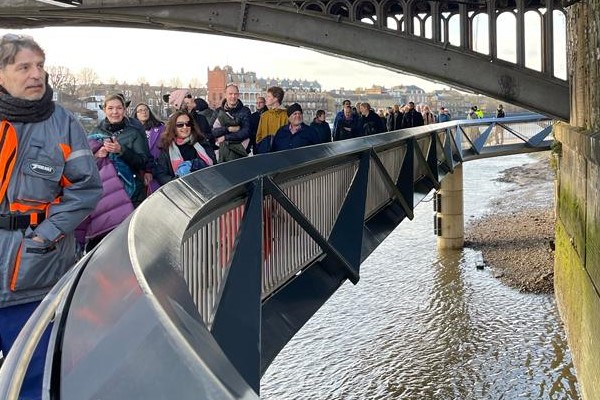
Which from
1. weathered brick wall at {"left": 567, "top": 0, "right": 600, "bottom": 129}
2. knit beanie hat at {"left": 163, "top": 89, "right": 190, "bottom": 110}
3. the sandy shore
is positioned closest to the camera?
knit beanie hat at {"left": 163, "top": 89, "right": 190, "bottom": 110}

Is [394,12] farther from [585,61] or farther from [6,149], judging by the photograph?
[6,149]

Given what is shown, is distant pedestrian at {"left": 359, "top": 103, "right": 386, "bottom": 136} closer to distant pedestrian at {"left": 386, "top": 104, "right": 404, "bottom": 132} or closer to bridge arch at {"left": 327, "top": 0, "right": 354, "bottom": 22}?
distant pedestrian at {"left": 386, "top": 104, "right": 404, "bottom": 132}

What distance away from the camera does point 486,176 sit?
1918 inches

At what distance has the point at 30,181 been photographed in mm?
3195

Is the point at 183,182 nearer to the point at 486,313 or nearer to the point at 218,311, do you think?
the point at 218,311

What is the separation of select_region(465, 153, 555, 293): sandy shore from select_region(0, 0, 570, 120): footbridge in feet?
13.2

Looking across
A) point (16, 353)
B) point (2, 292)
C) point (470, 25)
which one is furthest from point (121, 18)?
point (16, 353)

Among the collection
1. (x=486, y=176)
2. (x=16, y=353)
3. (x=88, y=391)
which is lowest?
(x=486, y=176)

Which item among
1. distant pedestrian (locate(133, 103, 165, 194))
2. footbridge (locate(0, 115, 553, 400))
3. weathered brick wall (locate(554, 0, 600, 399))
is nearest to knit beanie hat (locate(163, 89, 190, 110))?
distant pedestrian (locate(133, 103, 165, 194))

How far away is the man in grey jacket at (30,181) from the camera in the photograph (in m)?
3.13

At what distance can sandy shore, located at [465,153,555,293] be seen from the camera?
65.1ft

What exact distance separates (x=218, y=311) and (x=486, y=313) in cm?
1587

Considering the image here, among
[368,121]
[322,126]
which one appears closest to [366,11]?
[368,121]

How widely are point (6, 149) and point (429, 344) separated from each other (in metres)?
14.1
